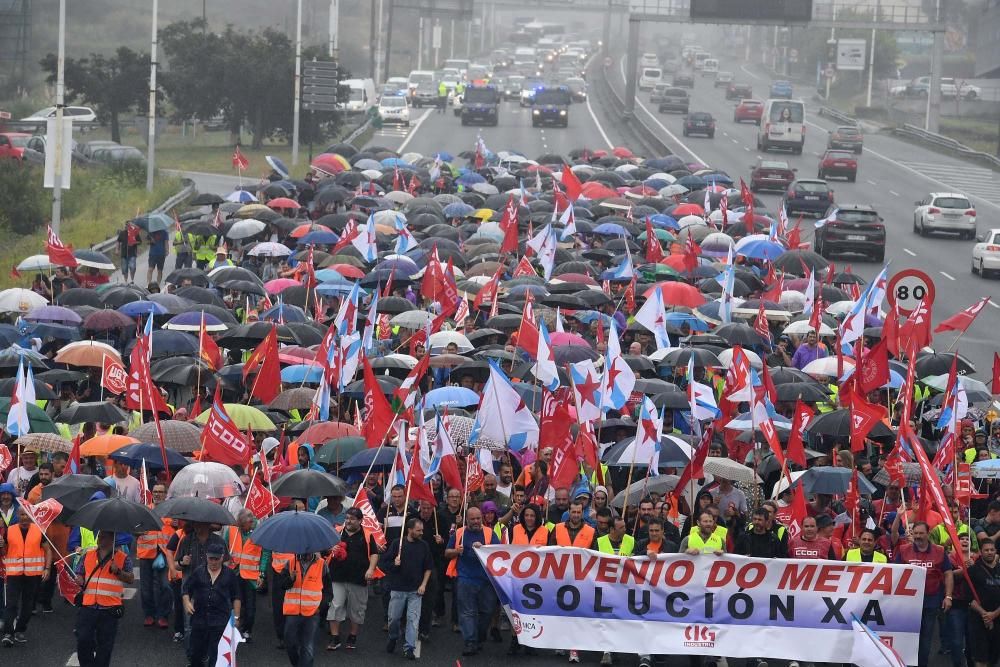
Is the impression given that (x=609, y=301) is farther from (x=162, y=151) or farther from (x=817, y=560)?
(x=162, y=151)

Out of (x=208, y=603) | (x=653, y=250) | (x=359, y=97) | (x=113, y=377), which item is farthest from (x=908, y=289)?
(x=359, y=97)

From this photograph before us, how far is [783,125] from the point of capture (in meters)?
67.3

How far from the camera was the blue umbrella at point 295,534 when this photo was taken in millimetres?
12797

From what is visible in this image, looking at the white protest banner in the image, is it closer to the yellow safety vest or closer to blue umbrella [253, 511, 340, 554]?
the yellow safety vest

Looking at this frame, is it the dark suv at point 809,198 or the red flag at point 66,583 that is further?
the dark suv at point 809,198

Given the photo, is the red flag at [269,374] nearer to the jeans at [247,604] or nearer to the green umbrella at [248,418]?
the green umbrella at [248,418]

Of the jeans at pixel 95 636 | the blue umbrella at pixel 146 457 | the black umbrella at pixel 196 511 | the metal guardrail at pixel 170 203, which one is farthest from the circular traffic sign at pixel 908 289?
the metal guardrail at pixel 170 203

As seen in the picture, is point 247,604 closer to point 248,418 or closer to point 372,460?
point 372,460

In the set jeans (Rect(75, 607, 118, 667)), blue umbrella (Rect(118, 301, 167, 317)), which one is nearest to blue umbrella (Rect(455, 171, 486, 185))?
blue umbrella (Rect(118, 301, 167, 317))

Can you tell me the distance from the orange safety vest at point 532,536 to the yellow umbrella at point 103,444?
12.9ft

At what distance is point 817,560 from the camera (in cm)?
1352

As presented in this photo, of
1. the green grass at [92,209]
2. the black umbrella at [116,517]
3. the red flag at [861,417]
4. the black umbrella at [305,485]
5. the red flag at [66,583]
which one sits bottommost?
the green grass at [92,209]

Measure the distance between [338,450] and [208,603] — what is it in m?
3.65

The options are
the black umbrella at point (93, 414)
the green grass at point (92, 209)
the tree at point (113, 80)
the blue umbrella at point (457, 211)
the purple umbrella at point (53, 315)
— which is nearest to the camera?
the black umbrella at point (93, 414)
